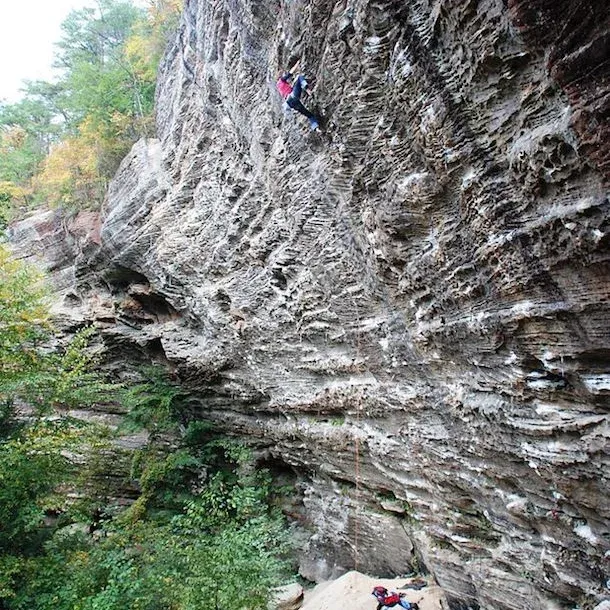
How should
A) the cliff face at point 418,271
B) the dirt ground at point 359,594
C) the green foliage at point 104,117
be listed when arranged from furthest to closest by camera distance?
the green foliage at point 104,117, the dirt ground at point 359,594, the cliff face at point 418,271

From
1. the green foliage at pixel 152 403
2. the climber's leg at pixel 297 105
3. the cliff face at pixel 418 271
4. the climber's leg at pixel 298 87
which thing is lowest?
the green foliage at pixel 152 403

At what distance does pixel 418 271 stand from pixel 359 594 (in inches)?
226

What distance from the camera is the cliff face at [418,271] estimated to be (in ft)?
12.0

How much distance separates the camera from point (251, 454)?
11844 mm

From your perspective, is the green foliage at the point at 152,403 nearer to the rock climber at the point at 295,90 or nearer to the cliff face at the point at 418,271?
the cliff face at the point at 418,271

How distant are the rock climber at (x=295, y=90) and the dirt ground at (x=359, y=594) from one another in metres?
7.11

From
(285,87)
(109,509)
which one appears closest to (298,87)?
(285,87)

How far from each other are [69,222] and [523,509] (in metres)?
17.4

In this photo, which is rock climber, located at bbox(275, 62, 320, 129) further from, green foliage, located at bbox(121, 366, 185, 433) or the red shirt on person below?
green foliage, located at bbox(121, 366, 185, 433)

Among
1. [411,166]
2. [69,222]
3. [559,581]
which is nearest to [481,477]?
[559,581]

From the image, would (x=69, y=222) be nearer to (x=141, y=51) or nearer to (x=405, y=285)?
(x=141, y=51)

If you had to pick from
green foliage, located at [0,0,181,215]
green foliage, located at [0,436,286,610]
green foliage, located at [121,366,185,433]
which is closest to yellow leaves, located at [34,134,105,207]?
green foliage, located at [0,0,181,215]

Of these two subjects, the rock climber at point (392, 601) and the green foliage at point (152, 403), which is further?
the green foliage at point (152, 403)

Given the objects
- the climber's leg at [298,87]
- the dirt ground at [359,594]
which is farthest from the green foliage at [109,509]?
the climber's leg at [298,87]
